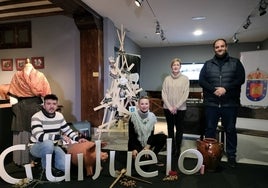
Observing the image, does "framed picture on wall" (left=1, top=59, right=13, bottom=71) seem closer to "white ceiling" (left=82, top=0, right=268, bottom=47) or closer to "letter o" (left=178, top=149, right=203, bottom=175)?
"white ceiling" (left=82, top=0, right=268, bottom=47)

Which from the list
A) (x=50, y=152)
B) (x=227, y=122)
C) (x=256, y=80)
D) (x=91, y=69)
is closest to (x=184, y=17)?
(x=256, y=80)

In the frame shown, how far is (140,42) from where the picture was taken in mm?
7547

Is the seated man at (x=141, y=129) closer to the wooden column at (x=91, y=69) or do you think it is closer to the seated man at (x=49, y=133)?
the seated man at (x=49, y=133)

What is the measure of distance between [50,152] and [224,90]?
6.59 ft

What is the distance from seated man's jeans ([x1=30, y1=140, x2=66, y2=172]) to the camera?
230 centimetres

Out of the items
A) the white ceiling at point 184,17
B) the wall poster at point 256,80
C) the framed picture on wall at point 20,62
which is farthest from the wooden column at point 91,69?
the wall poster at point 256,80

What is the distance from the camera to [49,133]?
2.43 m

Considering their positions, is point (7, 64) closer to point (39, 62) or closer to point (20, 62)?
point (20, 62)

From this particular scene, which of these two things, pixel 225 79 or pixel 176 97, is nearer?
pixel 225 79

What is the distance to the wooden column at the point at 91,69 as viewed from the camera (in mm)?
4559

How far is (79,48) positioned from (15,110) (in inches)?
89.5

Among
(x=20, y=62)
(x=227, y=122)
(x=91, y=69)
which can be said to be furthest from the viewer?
(x=20, y=62)

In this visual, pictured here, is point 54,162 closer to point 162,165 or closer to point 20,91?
point 20,91

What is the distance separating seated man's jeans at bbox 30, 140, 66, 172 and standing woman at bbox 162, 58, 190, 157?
145cm
